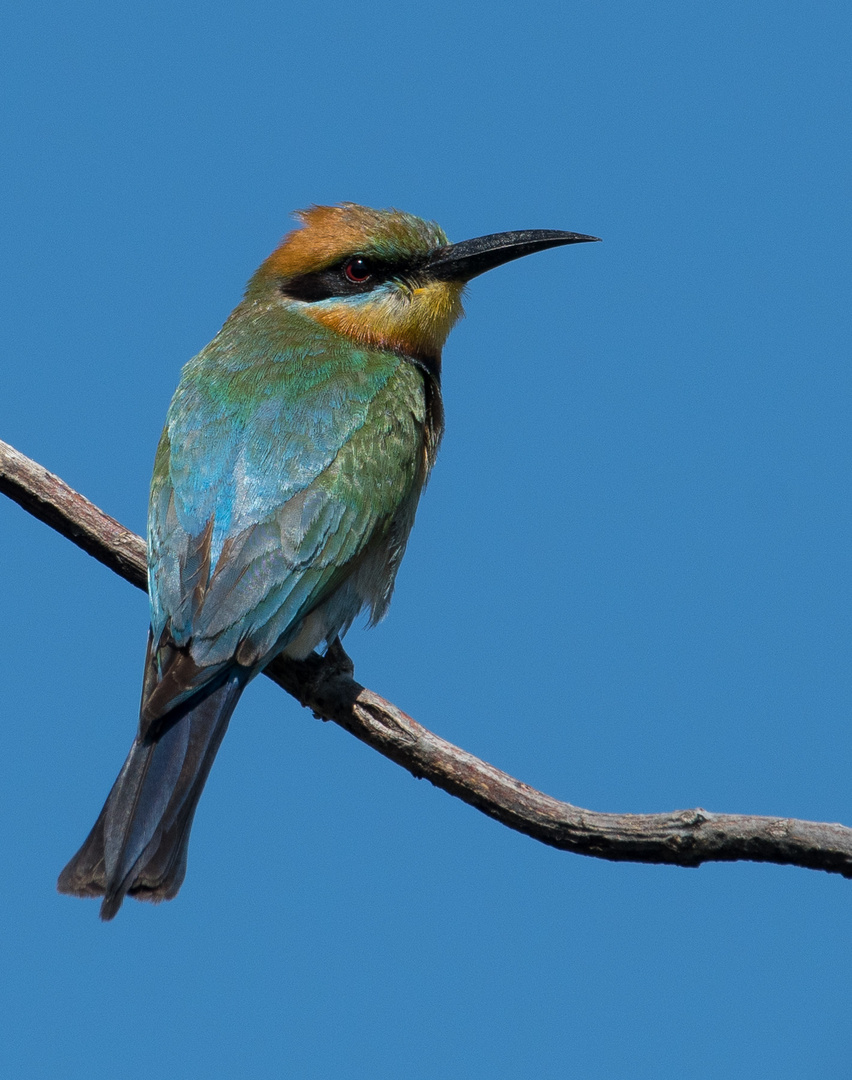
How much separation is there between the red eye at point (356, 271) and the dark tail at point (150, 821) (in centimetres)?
194

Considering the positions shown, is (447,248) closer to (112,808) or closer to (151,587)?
(151,587)

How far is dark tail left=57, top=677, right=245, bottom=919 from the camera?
11.0 ft

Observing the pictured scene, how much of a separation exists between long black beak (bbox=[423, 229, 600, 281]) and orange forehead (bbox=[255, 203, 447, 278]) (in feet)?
0.27

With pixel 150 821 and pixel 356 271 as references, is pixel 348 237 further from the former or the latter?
pixel 150 821

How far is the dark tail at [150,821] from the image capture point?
132 inches

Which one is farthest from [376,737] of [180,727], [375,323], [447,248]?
[447,248]

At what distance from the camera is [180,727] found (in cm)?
341

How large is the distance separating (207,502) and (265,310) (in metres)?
1.26

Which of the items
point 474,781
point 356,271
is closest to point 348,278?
point 356,271

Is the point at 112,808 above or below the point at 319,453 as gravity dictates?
below

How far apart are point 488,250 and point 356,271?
53 centimetres

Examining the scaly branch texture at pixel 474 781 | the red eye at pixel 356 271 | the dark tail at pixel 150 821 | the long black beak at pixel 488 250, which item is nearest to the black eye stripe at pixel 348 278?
the red eye at pixel 356 271

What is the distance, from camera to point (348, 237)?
4.64 meters

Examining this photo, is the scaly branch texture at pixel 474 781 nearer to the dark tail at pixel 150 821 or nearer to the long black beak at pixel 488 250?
the dark tail at pixel 150 821
